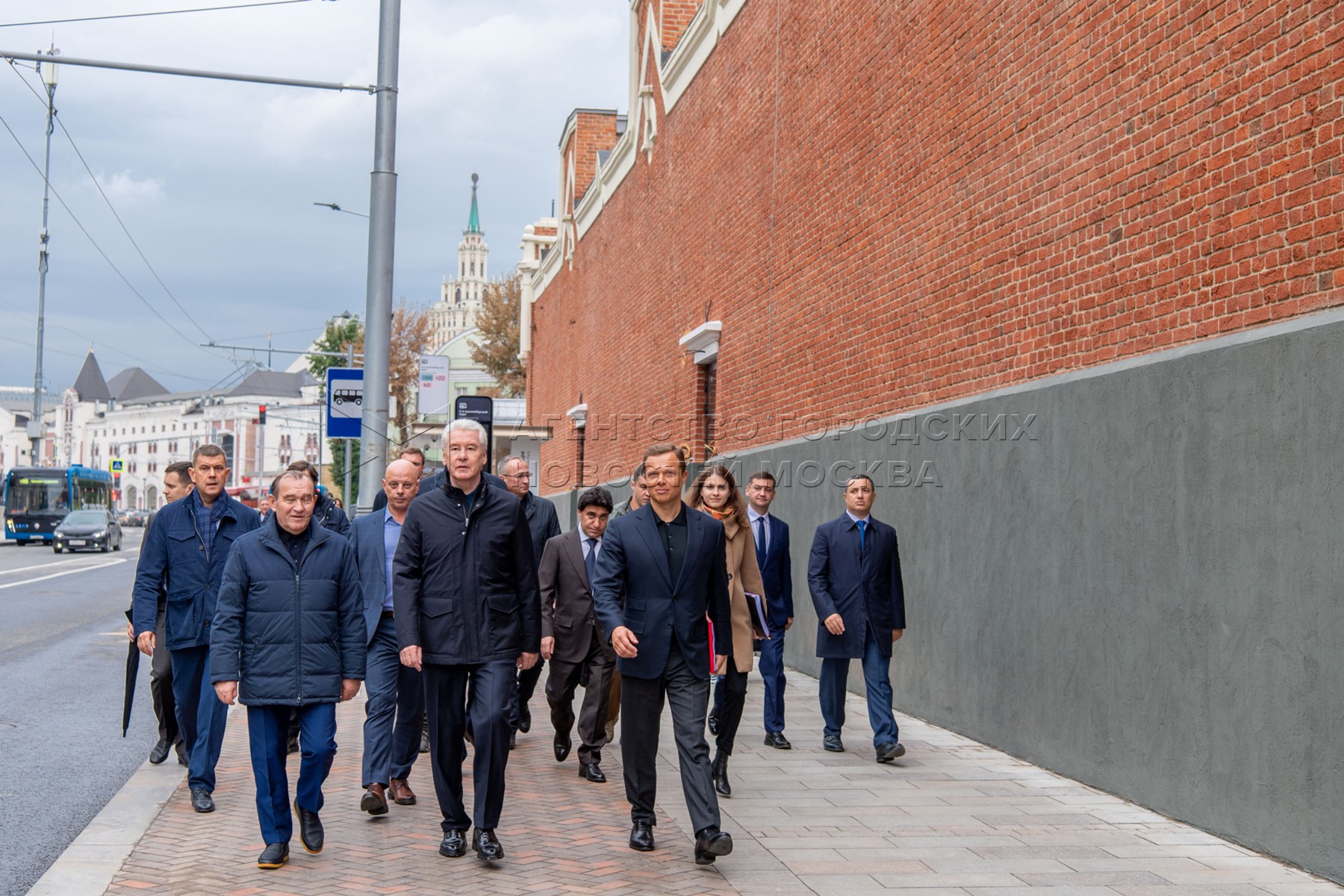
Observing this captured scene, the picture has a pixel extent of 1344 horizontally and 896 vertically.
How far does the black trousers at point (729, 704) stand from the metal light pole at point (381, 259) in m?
6.05

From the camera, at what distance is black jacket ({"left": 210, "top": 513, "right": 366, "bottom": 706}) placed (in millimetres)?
5859

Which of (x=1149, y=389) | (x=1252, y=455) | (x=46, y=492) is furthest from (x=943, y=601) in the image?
(x=46, y=492)

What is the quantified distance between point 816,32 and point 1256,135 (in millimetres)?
7948

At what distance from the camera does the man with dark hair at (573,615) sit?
8336mm

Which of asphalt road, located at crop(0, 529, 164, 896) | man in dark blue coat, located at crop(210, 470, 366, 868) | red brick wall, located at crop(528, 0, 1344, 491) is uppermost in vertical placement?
red brick wall, located at crop(528, 0, 1344, 491)

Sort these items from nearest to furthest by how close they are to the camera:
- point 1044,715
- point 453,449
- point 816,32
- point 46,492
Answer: point 453,449, point 1044,715, point 816,32, point 46,492

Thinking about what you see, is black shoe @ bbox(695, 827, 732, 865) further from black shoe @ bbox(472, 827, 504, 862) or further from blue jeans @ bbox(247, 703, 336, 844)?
blue jeans @ bbox(247, 703, 336, 844)

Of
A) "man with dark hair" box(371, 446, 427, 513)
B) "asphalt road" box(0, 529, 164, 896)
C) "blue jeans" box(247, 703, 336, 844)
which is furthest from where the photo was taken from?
"man with dark hair" box(371, 446, 427, 513)

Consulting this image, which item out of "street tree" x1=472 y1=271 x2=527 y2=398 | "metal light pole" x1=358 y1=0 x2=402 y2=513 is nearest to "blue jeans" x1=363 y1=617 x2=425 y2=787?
"metal light pole" x1=358 y1=0 x2=402 y2=513

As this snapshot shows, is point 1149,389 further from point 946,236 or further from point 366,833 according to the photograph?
point 366,833

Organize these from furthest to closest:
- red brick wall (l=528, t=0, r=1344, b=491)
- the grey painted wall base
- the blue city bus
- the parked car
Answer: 1. the blue city bus
2. the parked car
3. red brick wall (l=528, t=0, r=1344, b=491)
4. the grey painted wall base

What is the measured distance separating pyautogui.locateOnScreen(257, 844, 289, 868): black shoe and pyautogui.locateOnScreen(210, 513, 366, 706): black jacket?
60 cm

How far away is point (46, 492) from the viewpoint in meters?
48.9

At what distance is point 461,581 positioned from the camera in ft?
19.6
